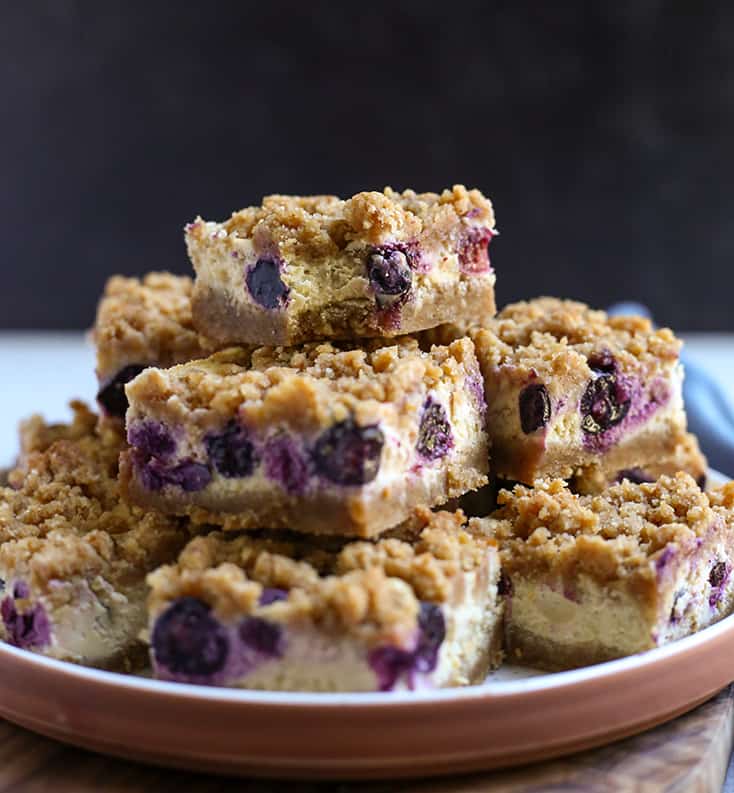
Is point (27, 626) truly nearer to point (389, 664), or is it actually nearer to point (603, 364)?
point (389, 664)

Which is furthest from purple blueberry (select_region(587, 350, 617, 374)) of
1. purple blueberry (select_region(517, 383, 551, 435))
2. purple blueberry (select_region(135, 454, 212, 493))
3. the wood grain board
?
purple blueberry (select_region(135, 454, 212, 493))

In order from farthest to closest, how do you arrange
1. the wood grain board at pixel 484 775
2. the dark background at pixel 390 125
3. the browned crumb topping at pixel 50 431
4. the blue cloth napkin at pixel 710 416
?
the dark background at pixel 390 125, the blue cloth napkin at pixel 710 416, the browned crumb topping at pixel 50 431, the wood grain board at pixel 484 775

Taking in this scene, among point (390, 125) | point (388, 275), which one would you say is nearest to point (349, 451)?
point (388, 275)

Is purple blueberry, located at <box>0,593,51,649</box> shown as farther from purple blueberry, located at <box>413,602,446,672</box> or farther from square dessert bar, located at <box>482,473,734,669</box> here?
square dessert bar, located at <box>482,473,734,669</box>

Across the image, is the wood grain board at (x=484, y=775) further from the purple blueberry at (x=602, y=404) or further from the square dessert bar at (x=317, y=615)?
the purple blueberry at (x=602, y=404)

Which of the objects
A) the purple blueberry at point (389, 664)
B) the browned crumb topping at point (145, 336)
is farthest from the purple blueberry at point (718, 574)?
the browned crumb topping at point (145, 336)

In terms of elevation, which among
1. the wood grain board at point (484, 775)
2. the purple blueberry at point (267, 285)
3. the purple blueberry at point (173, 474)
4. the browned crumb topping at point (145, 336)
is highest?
the purple blueberry at point (267, 285)

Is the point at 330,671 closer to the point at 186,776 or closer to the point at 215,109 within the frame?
the point at 186,776
